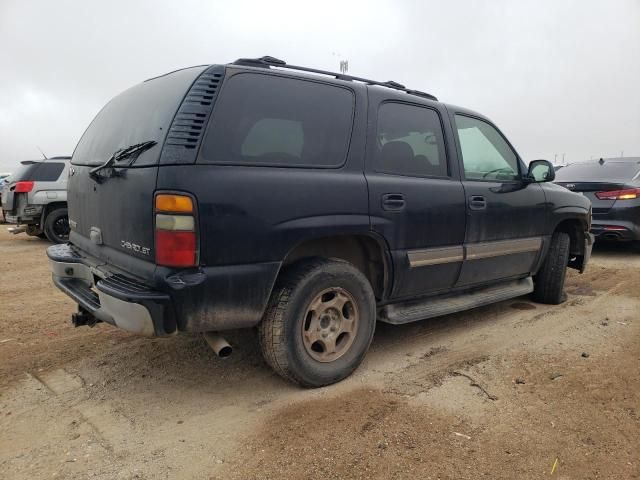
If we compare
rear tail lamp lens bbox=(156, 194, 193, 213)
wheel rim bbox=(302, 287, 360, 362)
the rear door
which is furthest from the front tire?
rear tail lamp lens bbox=(156, 194, 193, 213)

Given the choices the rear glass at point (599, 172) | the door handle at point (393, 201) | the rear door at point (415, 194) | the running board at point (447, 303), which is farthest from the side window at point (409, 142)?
the rear glass at point (599, 172)

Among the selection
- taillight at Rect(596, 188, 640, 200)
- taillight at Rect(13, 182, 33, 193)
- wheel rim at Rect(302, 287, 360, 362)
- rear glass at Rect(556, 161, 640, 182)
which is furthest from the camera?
taillight at Rect(13, 182, 33, 193)

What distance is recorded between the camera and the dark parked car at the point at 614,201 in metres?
7.41

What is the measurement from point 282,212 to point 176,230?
1.94ft

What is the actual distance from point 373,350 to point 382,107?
1809 millimetres

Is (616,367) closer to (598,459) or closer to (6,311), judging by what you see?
(598,459)

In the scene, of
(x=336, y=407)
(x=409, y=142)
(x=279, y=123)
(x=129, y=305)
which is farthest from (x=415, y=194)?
(x=129, y=305)

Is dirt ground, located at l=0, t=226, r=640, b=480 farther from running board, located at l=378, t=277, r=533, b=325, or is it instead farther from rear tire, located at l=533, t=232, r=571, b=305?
rear tire, located at l=533, t=232, r=571, b=305

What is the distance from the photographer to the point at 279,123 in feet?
9.43

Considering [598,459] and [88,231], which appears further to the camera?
[88,231]

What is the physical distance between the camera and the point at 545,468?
231 centimetres

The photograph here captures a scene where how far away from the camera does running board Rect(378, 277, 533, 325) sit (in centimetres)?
353

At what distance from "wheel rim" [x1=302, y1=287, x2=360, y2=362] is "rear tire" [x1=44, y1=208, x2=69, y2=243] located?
7896 mm

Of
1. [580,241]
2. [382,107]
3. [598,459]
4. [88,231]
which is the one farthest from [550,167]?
[88,231]
